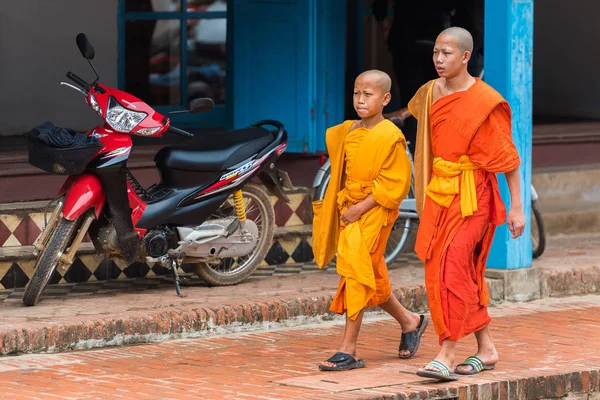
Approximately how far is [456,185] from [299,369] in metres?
1.28

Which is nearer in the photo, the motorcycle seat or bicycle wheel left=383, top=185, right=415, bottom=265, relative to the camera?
the motorcycle seat

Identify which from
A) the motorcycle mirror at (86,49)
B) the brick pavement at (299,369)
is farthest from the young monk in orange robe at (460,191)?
the motorcycle mirror at (86,49)

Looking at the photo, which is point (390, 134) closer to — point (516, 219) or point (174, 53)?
point (516, 219)

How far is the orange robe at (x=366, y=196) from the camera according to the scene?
7.27 m

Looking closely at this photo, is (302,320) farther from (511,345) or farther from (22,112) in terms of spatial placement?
(22,112)

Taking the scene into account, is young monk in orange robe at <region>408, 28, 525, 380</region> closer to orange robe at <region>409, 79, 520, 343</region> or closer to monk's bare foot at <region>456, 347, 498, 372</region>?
orange robe at <region>409, 79, 520, 343</region>

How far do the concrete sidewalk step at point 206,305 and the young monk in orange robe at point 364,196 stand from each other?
1.28m

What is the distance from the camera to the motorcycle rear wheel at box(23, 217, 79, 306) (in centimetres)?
830

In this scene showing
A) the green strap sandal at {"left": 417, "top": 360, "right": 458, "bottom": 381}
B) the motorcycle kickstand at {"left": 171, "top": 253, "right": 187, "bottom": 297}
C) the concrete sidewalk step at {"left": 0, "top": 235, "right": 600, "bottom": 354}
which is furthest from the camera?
the motorcycle kickstand at {"left": 171, "top": 253, "right": 187, "bottom": 297}

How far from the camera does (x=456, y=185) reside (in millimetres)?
7109

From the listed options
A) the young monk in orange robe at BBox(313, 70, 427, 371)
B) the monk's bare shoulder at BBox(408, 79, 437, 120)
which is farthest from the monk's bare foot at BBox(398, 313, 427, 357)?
the monk's bare shoulder at BBox(408, 79, 437, 120)

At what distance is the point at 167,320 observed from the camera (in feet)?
27.0

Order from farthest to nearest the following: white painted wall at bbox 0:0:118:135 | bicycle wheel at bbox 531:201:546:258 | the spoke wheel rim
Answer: white painted wall at bbox 0:0:118:135
bicycle wheel at bbox 531:201:546:258
the spoke wheel rim

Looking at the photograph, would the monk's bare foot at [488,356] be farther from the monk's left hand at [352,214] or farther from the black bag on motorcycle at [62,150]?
the black bag on motorcycle at [62,150]
